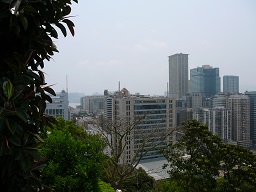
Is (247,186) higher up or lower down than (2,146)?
lower down

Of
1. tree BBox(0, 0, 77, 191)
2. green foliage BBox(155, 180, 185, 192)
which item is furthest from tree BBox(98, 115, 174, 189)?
tree BBox(0, 0, 77, 191)

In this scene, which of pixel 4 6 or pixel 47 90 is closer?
pixel 4 6

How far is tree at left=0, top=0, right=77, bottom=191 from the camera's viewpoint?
0.72 metres

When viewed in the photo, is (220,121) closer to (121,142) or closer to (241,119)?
(241,119)

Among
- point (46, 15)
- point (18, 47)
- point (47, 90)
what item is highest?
point (46, 15)

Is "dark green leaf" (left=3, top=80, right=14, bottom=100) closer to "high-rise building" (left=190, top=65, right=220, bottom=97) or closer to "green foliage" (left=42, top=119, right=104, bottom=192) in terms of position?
"green foliage" (left=42, top=119, right=104, bottom=192)

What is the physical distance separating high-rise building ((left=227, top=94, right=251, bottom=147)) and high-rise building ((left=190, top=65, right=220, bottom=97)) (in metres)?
25.1

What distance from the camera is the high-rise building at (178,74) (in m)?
41.0

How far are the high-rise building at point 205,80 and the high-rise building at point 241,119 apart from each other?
25.1 meters

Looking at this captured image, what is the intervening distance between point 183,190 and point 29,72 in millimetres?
4414

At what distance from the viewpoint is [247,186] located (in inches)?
166

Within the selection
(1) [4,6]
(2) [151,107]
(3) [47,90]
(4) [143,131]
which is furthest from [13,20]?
(2) [151,107]

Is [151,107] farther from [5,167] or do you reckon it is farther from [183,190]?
[5,167]

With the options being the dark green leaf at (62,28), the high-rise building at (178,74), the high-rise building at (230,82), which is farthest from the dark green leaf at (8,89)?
the high-rise building at (230,82)
